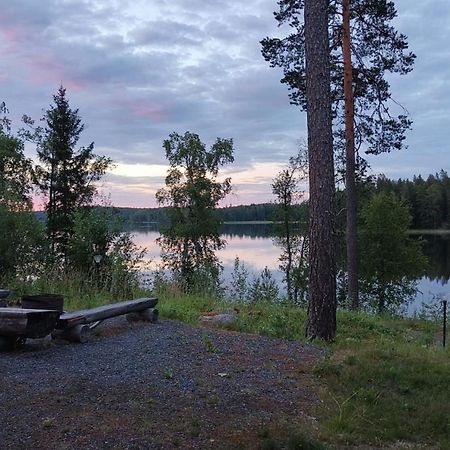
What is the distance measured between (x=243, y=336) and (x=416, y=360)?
2.06m

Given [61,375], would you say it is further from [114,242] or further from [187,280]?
[114,242]

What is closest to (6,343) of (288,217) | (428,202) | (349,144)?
(349,144)

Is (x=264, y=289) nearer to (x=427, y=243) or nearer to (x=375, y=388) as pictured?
(x=375, y=388)

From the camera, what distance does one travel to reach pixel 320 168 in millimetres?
6559

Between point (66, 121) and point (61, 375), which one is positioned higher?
point (66, 121)

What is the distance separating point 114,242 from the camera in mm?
13055

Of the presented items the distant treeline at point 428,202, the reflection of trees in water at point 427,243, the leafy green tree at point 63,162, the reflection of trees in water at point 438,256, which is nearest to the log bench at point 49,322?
the reflection of trees in water at point 427,243

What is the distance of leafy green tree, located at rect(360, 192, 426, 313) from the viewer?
84.8 feet

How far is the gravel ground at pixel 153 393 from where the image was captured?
343 cm

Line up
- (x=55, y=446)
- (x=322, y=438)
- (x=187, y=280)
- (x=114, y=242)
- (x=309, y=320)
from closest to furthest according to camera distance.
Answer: (x=55, y=446)
(x=322, y=438)
(x=309, y=320)
(x=187, y=280)
(x=114, y=242)

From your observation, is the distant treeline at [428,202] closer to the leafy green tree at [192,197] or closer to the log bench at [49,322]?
the leafy green tree at [192,197]

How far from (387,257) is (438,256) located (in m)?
23.2

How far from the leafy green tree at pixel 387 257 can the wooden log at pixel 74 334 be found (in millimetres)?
21038

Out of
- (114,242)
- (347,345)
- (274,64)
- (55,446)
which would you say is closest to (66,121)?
(114,242)
